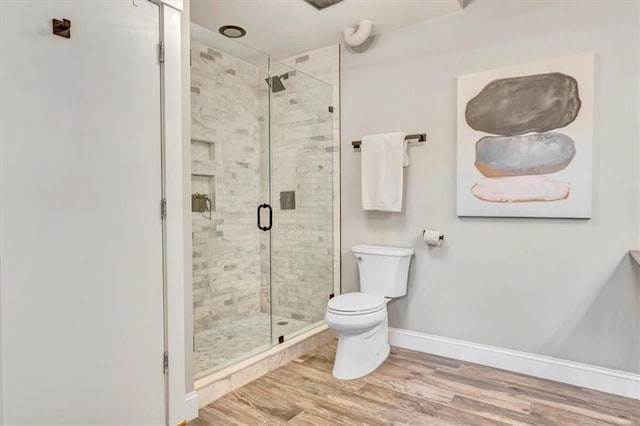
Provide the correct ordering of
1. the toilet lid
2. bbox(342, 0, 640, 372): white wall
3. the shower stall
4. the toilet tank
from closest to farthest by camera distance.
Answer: bbox(342, 0, 640, 372): white wall, the toilet lid, the toilet tank, the shower stall

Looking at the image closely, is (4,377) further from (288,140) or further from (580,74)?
(580,74)

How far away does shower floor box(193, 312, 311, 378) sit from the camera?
7.57 ft

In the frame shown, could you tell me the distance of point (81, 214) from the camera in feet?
4.89

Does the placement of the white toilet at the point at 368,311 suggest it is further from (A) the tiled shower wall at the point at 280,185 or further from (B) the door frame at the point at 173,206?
(B) the door frame at the point at 173,206

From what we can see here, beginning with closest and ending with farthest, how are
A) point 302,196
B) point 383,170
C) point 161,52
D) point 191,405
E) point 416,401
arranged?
point 161,52
point 191,405
point 416,401
point 383,170
point 302,196

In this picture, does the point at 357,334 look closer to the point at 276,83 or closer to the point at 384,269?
the point at 384,269

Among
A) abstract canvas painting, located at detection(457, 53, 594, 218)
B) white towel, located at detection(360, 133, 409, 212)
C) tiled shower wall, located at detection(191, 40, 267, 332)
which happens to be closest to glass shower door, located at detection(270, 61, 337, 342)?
tiled shower wall, located at detection(191, 40, 267, 332)

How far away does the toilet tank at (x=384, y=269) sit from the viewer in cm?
274

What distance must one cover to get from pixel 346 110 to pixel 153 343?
7.33 feet

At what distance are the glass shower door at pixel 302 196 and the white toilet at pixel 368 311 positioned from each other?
1.54 feet

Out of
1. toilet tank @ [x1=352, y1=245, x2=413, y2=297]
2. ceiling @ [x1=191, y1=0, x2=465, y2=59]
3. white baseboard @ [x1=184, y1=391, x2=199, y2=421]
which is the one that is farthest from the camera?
toilet tank @ [x1=352, y1=245, x2=413, y2=297]

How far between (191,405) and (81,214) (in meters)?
1.08

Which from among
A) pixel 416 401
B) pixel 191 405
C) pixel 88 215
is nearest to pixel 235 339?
pixel 191 405

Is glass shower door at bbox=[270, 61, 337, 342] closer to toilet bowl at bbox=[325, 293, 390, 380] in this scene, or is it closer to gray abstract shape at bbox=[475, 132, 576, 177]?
toilet bowl at bbox=[325, 293, 390, 380]
